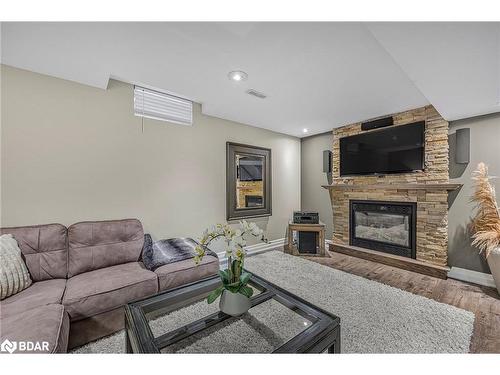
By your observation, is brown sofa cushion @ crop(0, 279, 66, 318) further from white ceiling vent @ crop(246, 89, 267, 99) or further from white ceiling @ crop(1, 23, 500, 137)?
white ceiling vent @ crop(246, 89, 267, 99)

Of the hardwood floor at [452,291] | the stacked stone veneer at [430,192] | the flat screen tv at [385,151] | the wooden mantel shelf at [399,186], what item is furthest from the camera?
the flat screen tv at [385,151]

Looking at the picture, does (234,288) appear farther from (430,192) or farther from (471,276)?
(471,276)

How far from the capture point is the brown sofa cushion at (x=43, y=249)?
1753 millimetres

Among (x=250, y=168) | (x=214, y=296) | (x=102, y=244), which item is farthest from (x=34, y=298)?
(x=250, y=168)

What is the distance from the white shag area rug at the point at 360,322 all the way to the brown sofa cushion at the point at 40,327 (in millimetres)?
404

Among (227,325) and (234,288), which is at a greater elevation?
(234,288)

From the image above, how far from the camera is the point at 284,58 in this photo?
178cm

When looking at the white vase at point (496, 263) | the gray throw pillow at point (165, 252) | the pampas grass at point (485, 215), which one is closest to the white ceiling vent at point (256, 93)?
the gray throw pillow at point (165, 252)

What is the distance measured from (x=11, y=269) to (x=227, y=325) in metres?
1.66

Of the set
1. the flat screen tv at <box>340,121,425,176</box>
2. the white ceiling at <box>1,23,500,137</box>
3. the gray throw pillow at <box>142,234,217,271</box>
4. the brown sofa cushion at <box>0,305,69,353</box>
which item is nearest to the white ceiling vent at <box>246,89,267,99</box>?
the white ceiling at <box>1,23,500,137</box>

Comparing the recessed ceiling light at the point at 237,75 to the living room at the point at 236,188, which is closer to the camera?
the living room at the point at 236,188

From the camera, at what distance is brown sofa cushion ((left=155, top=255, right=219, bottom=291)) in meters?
1.89

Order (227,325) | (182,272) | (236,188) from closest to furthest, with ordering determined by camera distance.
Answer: (227,325), (182,272), (236,188)

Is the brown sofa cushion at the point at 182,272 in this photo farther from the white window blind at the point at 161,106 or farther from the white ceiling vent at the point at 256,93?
the white ceiling vent at the point at 256,93
